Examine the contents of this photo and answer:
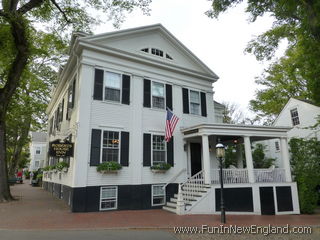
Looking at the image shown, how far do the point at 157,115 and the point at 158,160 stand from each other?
2.42 meters

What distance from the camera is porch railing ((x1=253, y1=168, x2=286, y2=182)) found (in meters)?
11.1

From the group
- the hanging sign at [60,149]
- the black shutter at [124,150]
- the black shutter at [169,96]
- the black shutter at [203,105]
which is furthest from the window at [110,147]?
the black shutter at [203,105]

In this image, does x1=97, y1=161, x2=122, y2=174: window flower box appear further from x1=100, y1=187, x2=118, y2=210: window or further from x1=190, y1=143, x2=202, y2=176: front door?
x1=190, y1=143, x2=202, y2=176: front door

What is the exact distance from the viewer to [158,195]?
11.2m

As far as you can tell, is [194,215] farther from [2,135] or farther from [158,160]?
[2,135]

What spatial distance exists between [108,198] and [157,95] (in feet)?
19.3

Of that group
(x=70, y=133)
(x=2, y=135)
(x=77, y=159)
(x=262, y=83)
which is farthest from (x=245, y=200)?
(x=262, y=83)

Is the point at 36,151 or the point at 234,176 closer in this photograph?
the point at 234,176

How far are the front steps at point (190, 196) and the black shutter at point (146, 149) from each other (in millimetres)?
2191

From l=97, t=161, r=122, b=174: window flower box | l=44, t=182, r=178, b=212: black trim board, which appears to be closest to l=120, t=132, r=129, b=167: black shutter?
l=97, t=161, r=122, b=174: window flower box

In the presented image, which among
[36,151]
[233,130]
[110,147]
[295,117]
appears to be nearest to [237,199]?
[233,130]

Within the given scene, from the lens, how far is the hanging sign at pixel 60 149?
30.3 feet

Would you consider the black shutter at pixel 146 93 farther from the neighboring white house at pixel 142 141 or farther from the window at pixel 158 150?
the window at pixel 158 150

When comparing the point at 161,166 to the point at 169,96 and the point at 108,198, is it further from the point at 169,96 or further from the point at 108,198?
the point at 169,96
